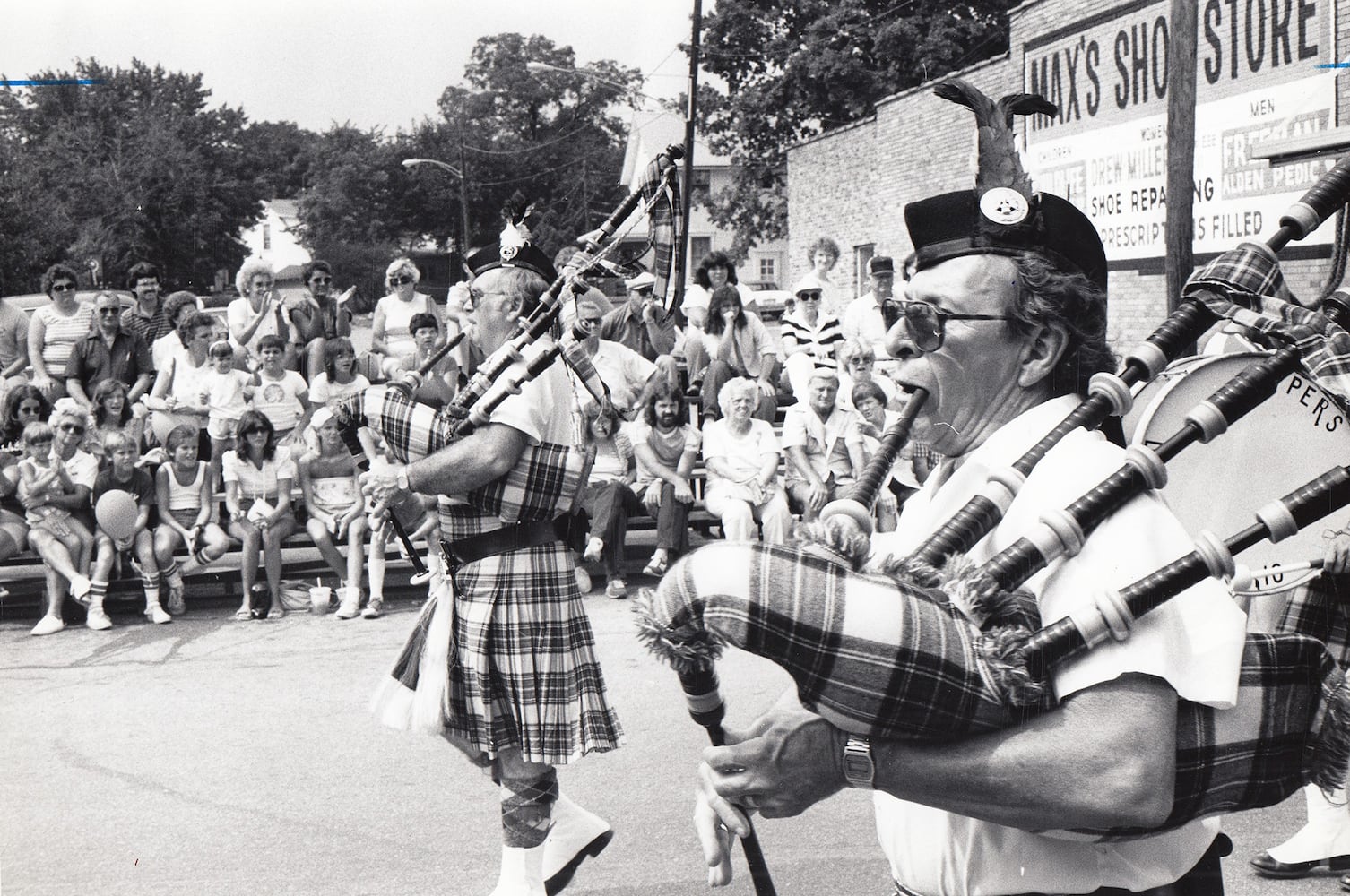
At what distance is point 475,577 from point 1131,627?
283 centimetres

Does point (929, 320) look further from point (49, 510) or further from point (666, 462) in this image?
point (49, 510)

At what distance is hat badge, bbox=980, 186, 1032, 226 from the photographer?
1.84 m

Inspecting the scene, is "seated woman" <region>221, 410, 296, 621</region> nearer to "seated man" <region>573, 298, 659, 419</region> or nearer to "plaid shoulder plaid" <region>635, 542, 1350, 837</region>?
"seated man" <region>573, 298, 659, 419</region>

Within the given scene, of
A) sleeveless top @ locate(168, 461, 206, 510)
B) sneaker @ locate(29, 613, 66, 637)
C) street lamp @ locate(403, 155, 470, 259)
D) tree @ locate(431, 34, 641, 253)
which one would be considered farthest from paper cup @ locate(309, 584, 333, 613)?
tree @ locate(431, 34, 641, 253)

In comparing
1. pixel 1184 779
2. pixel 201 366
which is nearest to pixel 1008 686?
pixel 1184 779

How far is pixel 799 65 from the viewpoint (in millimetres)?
36375

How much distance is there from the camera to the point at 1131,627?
150 centimetres

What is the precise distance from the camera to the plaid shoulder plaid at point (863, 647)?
1465 millimetres

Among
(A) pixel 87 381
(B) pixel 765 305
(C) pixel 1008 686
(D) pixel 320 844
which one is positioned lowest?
(D) pixel 320 844

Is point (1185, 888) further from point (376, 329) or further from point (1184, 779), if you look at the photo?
point (376, 329)

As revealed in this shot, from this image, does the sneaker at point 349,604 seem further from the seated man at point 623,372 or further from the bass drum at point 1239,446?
the bass drum at point 1239,446

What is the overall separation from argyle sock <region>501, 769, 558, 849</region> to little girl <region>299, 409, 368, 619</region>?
4839mm

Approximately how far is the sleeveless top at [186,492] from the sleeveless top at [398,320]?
1.98m

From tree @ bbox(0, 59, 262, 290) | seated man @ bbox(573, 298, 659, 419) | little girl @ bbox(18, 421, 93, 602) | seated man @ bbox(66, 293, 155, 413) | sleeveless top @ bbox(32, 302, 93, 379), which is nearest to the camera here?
little girl @ bbox(18, 421, 93, 602)
